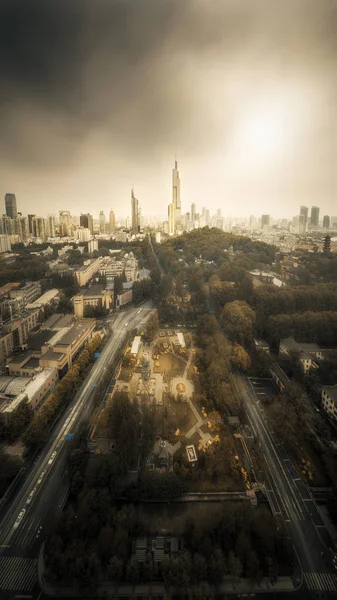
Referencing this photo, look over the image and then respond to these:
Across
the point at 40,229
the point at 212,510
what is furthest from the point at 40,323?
the point at 40,229

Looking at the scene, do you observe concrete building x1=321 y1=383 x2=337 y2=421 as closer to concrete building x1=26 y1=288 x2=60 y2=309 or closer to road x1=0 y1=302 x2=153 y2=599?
road x1=0 y1=302 x2=153 y2=599

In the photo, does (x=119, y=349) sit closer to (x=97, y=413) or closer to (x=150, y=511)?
(x=97, y=413)

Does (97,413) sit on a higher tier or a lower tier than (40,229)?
lower

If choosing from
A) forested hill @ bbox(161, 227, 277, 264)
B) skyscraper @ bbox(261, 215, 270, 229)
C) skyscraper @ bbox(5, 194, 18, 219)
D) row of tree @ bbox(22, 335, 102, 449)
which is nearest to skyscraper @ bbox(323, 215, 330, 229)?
forested hill @ bbox(161, 227, 277, 264)

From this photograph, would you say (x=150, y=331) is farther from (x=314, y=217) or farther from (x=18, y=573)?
(x=314, y=217)

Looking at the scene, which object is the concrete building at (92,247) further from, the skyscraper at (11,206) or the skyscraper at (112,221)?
the skyscraper at (112,221)

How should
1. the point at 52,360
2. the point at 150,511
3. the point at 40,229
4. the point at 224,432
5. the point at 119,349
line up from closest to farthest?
the point at 150,511 < the point at 224,432 < the point at 52,360 < the point at 119,349 < the point at 40,229
